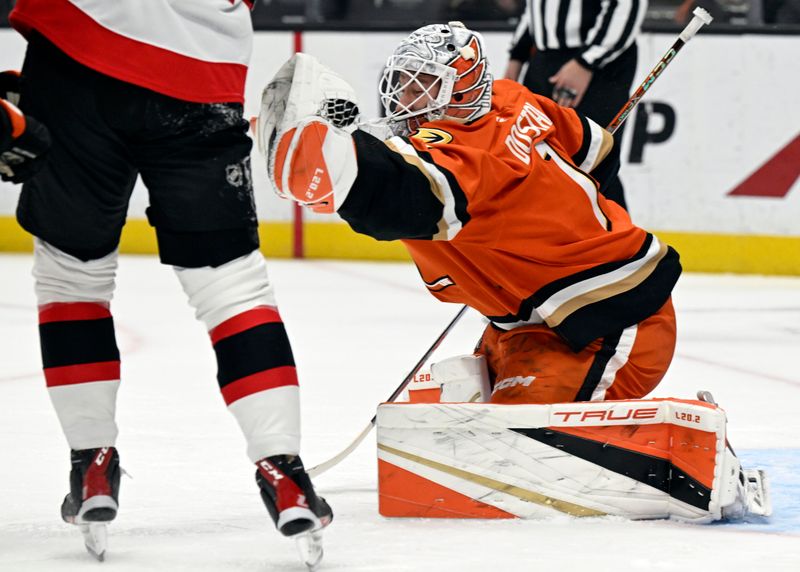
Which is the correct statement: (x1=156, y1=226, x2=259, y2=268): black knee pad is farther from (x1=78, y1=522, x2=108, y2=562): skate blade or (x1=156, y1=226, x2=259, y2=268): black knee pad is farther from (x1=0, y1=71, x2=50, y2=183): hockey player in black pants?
(x1=78, y1=522, x2=108, y2=562): skate blade

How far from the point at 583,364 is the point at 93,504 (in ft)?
2.65

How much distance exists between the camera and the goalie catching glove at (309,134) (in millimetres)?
1786

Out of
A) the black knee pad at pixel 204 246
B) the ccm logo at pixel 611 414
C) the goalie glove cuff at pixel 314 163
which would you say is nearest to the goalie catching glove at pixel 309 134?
the goalie glove cuff at pixel 314 163

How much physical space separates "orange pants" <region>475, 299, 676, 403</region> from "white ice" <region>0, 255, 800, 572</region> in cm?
26

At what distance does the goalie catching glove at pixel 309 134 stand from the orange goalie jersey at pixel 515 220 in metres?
0.04

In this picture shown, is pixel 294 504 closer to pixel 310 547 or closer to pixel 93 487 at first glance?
pixel 310 547

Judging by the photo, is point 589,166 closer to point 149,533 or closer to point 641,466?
point 641,466

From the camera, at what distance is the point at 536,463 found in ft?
6.66

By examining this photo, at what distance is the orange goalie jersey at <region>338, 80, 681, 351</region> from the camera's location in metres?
1.91

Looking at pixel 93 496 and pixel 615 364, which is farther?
pixel 615 364

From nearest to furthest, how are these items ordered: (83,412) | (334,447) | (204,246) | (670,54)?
(204,246)
(83,412)
(334,447)
(670,54)

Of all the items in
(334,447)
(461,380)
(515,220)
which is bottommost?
(334,447)

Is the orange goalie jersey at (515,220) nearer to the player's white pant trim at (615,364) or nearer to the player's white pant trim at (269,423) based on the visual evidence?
the player's white pant trim at (615,364)

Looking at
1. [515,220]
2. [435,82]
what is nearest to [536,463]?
[515,220]
